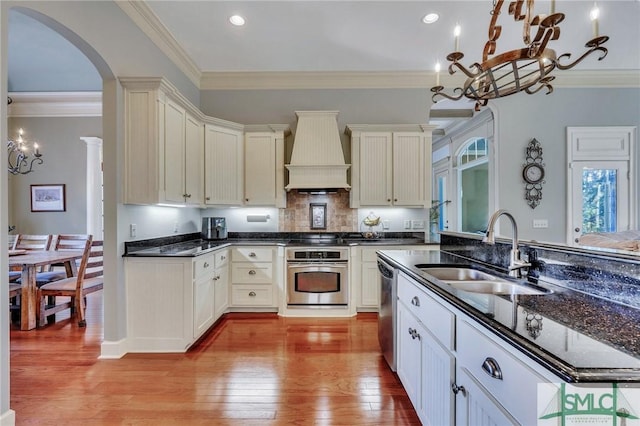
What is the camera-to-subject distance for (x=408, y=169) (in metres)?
4.00

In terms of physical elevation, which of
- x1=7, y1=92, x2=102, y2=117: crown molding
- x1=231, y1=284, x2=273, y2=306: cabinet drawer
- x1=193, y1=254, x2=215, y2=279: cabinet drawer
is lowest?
x1=231, y1=284, x2=273, y2=306: cabinet drawer

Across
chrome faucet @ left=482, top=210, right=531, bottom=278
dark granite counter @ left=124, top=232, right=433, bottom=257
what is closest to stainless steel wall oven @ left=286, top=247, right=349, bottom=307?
dark granite counter @ left=124, top=232, right=433, bottom=257

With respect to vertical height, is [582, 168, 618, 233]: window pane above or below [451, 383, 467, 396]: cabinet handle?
above

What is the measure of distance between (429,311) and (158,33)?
12.2 ft

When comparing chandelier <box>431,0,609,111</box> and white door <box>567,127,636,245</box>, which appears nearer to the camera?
chandelier <box>431,0,609,111</box>

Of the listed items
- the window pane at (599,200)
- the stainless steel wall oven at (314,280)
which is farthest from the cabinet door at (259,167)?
the window pane at (599,200)

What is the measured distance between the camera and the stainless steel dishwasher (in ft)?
7.14

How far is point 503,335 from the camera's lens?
88 centimetres

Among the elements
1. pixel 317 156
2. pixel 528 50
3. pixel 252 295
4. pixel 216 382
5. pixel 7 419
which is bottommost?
pixel 216 382

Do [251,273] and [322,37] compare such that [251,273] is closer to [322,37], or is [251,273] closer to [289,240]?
[289,240]

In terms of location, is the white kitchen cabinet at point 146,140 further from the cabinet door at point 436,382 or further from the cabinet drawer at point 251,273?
the cabinet door at point 436,382

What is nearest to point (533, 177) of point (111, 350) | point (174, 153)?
point (174, 153)

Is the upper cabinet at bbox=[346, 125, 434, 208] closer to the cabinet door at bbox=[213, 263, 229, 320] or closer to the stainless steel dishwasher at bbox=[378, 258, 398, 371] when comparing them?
the stainless steel dishwasher at bbox=[378, 258, 398, 371]

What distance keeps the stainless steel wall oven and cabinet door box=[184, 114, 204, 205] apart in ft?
4.22
